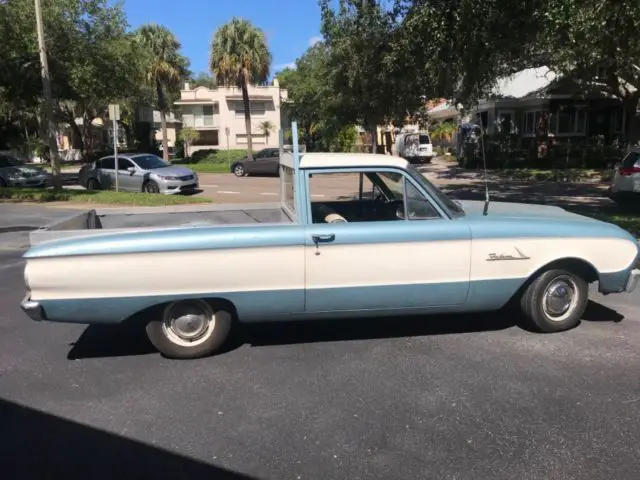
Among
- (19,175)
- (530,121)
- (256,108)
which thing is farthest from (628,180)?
(256,108)

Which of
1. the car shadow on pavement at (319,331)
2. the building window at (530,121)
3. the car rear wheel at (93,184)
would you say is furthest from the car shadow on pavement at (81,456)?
the building window at (530,121)

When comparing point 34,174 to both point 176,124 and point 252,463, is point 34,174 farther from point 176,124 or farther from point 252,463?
point 176,124

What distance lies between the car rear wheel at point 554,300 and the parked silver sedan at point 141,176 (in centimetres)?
1570

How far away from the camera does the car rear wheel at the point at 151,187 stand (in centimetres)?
1891

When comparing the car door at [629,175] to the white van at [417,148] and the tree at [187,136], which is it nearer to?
the white van at [417,148]

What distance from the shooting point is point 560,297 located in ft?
15.8

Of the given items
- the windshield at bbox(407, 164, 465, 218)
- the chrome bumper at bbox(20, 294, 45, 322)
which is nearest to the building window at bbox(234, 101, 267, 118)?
the windshield at bbox(407, 164, 465, 218)

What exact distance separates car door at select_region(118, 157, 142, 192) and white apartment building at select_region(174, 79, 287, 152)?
30.8 meters

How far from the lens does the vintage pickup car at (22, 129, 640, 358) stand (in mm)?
4148

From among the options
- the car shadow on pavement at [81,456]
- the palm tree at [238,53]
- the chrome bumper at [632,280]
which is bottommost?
the car shadow on pavement at [81,456]

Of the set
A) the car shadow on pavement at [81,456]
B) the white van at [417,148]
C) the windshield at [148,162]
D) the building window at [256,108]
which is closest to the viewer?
the car shadow on pavement at [81,456]

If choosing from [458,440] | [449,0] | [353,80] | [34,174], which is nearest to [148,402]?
[458,440]

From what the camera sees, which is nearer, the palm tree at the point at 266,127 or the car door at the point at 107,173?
the car door at the point at 107,173

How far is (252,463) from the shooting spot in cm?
304
